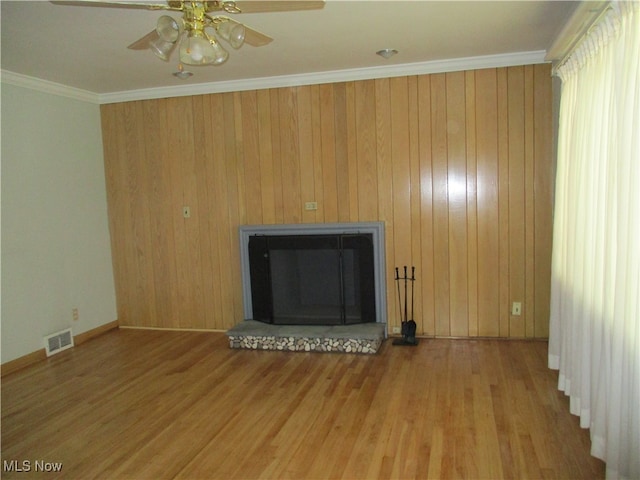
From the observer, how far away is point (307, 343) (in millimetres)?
4188

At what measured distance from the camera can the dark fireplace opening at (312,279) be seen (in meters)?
4.37

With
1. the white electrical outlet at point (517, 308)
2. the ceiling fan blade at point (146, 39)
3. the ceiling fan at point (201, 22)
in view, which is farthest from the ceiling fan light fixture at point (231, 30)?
the white electrical outlet at point (517, 308)

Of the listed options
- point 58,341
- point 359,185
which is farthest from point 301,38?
point 58,341

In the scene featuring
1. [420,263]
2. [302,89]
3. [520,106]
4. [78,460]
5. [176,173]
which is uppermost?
[302,89]

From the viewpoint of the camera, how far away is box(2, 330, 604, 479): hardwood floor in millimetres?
2477

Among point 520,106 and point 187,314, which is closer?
point 520,106

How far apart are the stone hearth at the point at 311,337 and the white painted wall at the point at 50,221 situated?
5.32ft

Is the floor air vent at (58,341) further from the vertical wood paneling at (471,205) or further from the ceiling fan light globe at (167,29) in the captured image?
the vertical wood paneling at (471,205)

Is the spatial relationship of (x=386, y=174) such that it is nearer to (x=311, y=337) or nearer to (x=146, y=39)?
(x=311, y=337)

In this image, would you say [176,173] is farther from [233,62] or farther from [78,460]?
[78,460]

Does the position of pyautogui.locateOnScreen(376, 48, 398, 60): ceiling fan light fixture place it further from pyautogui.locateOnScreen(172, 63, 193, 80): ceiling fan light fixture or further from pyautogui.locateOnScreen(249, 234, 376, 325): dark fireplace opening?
pyautogui.locateOnScreen(172, 63, 193, 80): ceiling fan light fixture

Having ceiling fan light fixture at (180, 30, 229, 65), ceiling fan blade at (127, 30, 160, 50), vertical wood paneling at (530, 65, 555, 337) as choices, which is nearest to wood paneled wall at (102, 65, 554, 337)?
vertical wood paneling at (530, 65, 555, 337)

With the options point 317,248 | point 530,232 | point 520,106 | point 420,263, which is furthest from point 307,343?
point 520,106

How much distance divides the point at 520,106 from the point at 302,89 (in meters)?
1.91
